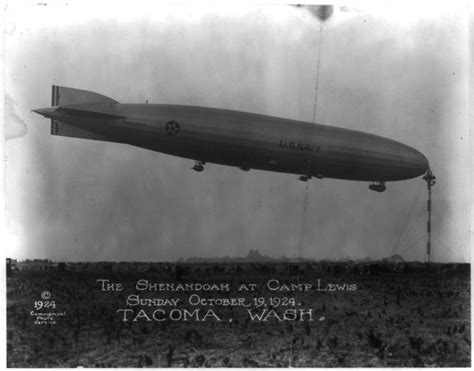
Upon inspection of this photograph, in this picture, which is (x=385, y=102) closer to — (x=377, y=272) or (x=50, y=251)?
(x=377, y=272)

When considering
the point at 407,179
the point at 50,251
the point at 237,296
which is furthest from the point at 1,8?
the point at 407,179

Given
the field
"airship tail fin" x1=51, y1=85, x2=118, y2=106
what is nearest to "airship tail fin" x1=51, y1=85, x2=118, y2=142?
"airship tail fin" x1=51, y1=85, x2=118, y2=106

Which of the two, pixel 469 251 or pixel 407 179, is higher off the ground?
pixel 407 179

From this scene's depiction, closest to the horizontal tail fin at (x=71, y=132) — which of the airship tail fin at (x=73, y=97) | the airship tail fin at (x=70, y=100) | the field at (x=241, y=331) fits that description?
the airship tail fin at (x=70, y=100)

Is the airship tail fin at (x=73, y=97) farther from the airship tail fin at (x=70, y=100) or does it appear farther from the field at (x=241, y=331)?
the field at (x=241, y=331)

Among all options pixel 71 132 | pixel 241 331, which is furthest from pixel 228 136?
pixel 241 331
